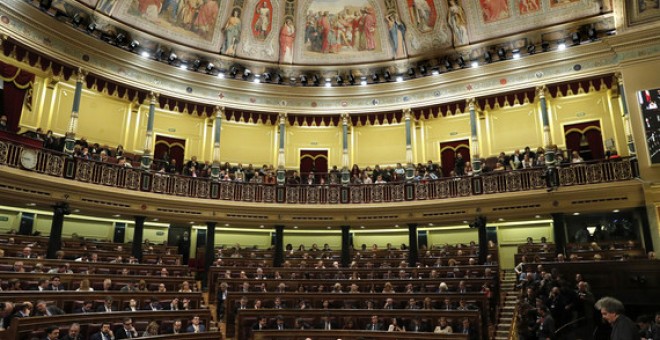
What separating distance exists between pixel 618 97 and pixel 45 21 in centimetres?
1937

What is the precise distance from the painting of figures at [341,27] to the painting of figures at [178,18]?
4.00m

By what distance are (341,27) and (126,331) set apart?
15.6m

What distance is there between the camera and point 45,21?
1446cm

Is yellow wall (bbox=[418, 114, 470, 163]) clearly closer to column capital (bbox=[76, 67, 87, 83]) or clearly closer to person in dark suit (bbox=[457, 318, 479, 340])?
person in dark suit (bbox=[457, 318, 479, 340])

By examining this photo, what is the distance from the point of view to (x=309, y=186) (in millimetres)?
18734

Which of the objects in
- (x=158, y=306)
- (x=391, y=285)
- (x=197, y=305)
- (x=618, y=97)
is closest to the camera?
(x=158, y=306)

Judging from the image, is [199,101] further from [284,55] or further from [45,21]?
[45,21]

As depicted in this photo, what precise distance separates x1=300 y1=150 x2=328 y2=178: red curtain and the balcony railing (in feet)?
9.13

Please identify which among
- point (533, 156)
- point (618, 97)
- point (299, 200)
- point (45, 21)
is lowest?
point (299, 200)

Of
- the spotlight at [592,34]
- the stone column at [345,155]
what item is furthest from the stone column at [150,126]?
the spotlight at [592,34]

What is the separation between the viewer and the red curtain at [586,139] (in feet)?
57.2

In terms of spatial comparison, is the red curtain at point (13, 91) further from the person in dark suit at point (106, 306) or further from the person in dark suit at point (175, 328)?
the person in dark suit at point (175, 328)

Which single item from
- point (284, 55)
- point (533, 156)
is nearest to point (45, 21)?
Result: point (284, 55)

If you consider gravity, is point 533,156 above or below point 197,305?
above
